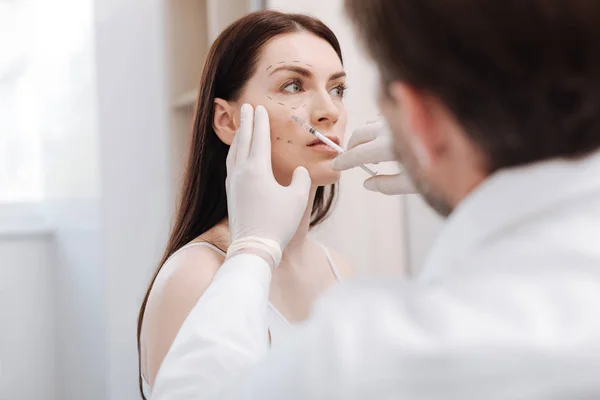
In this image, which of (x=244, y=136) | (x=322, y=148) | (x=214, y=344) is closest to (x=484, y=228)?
(x=214, y=344)

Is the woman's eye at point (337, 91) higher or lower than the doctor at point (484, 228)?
lower

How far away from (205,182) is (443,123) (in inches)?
31.8

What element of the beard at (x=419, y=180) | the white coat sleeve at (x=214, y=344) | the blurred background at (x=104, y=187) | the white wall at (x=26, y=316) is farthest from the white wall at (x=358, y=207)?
the beard at (x=419, y=180)

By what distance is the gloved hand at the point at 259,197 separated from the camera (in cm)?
93

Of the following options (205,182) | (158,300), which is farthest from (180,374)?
(205,182)

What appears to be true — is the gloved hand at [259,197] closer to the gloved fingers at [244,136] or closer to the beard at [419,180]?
the gloved fingers at [244,136]

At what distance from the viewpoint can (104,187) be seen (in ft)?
6.26

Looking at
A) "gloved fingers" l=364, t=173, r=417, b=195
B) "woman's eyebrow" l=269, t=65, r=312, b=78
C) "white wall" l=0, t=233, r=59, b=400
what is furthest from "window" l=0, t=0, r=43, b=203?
"gloved fingers" l=364, t=173, r=417, b=195

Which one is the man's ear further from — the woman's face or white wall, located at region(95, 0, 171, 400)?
white wall, located at region(95, 0, 171, 400)

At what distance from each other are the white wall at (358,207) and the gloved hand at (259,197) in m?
0.79

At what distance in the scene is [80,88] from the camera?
1.99 metres

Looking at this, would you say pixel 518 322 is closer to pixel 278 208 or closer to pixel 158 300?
pixel 278 208

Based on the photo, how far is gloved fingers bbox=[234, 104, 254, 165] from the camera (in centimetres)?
105

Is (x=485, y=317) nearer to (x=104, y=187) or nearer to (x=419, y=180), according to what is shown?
(x=419, y=180)
